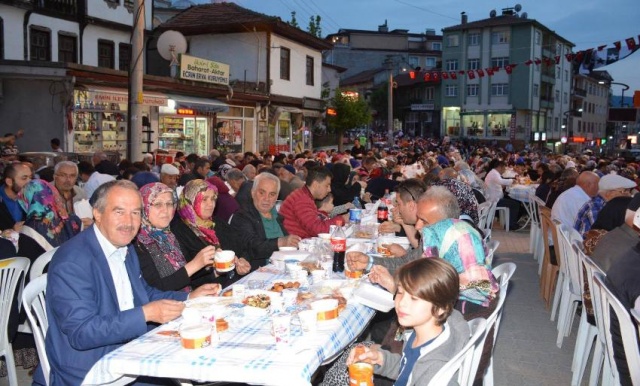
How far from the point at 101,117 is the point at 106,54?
24.2ft

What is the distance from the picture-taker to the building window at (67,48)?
20.1 m

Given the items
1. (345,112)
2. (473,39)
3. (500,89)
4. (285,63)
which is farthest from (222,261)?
(473,39)

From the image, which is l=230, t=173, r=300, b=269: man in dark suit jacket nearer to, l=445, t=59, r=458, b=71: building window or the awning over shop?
the awning over shop

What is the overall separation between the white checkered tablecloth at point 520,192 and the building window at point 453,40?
4256 centimetres

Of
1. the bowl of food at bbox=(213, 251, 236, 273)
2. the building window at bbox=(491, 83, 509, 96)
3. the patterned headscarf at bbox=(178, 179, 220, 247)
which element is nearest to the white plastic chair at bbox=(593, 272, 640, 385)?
the bowl of food at bbox=(213, 251, 236, 273)

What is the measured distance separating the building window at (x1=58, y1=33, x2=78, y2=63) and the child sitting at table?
65.9ft

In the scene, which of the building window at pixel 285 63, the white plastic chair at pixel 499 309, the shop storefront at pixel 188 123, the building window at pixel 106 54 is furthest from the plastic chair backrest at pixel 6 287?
the building window at pixel 285 63

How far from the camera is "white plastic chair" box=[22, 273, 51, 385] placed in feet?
11.4

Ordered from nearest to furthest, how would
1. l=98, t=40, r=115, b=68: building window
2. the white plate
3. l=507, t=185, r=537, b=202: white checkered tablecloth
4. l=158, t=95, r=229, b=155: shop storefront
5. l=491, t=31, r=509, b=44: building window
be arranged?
the white plate, l=507, t=185, r=537, b=202: white checkered tablecloth, l=158, t=95, r=229, b=155: shop storefront, l=98, t=40, r=115, b=68: building window, l=491, t=31, r=509, b=44: building window

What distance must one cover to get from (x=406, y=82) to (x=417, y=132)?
5139mm

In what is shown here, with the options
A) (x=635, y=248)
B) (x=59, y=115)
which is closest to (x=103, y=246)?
(x=635, y=248)

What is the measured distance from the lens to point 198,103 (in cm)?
1770

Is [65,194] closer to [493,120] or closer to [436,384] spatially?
[436,384]

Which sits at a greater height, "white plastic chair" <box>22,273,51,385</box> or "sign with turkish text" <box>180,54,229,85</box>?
"sign with turkish text" <box>180,54,229,85</box>
